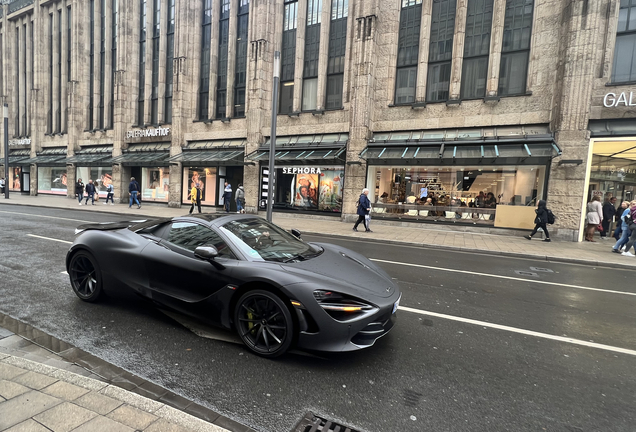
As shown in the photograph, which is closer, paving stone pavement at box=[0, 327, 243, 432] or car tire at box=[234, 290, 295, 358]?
paving stone pavement at box=[0, 327, 243, 432]

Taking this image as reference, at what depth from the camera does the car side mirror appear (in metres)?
3.36

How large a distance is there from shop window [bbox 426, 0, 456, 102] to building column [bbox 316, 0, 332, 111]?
5.38 m

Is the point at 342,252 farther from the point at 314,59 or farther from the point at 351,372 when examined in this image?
the point at 314,59

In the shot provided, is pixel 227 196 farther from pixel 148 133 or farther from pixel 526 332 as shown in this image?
pixel 526 332

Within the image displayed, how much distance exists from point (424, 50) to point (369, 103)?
3438mm

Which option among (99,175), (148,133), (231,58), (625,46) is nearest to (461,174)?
(625,46)

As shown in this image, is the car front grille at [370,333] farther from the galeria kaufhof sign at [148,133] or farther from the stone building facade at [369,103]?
the galeria kaufhof sign at [148,133]

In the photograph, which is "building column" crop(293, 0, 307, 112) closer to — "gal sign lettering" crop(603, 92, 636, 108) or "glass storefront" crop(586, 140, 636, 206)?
"gal sign lettering" crop(603, 92, 636, 108)

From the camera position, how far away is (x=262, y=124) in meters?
19.3

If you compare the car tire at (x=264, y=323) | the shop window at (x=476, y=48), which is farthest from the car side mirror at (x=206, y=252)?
the shop window at (x=476, y=48)

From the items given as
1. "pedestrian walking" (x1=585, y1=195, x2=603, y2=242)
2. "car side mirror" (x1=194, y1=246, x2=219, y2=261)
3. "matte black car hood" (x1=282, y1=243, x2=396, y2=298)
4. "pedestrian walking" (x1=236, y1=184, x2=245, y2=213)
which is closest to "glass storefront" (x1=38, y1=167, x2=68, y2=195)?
"pedestrian walking" (x1=236, y1=184, x2=245, y2=213)

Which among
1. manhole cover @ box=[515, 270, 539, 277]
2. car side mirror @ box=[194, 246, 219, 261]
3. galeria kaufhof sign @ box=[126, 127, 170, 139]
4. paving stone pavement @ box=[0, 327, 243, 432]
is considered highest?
galeria kaufhof sign @ box=[126, 127, 170, 139]

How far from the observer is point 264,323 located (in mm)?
3221

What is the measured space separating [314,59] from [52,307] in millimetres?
17466
